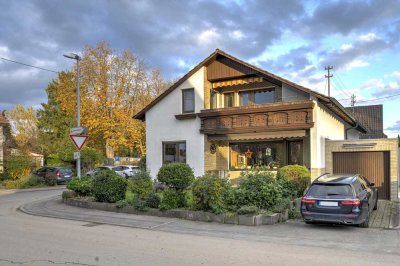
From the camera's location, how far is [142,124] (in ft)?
146

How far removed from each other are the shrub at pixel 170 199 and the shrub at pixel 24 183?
1894 cm

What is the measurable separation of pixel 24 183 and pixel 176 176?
19354 mm

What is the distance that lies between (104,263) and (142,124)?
37848mm

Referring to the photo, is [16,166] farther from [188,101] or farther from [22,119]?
[22,119]

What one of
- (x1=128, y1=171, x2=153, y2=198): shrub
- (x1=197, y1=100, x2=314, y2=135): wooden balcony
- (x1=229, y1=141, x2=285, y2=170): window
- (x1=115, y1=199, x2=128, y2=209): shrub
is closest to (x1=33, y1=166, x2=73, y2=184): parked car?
(x1=197, y1=100, x2=314, y2=135): wooden balcony

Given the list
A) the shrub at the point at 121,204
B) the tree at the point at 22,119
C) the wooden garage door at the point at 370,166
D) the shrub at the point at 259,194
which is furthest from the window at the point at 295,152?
the tree at the point at 22,119

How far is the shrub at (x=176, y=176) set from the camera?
1355 cm

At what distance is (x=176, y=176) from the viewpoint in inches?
533

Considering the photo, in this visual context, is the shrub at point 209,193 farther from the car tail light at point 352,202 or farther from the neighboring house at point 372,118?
the neighboring house at point 372,118

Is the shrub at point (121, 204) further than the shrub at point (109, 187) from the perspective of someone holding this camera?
No

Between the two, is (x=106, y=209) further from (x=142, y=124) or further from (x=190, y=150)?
(x=142, y=124)

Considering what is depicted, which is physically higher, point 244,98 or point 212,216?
point 244,98

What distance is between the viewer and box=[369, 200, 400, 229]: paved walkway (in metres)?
11.6

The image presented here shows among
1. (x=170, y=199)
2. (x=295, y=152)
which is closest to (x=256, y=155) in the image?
(x=295, y=152)
